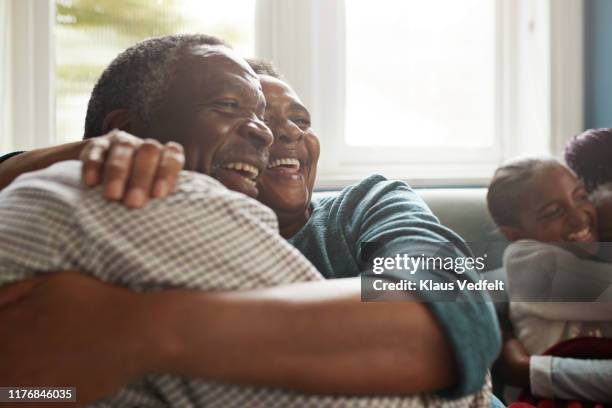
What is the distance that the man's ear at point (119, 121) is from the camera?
104cm

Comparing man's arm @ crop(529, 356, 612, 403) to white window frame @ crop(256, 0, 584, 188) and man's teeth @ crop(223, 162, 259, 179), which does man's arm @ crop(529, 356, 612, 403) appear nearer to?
man's teeth @ crop(223, 162, 259, 179)

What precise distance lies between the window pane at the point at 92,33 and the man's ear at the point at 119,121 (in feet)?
3.61

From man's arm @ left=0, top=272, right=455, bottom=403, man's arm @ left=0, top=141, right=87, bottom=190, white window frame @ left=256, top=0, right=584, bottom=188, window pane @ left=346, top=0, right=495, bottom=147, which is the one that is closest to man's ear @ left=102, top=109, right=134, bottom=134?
man's arm @ left=0, top=141, right=87, bottom=190

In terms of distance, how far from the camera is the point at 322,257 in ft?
3.26

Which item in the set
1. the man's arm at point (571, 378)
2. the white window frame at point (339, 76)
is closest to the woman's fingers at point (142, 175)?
the man's arm at point (571, 378)

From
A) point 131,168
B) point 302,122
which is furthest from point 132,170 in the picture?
point 302,122

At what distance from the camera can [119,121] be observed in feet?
3.43

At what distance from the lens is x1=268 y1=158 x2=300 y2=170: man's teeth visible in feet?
4.03

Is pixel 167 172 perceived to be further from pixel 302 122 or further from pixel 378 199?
pixel 302 122

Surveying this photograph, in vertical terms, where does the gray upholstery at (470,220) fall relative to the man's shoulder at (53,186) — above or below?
below

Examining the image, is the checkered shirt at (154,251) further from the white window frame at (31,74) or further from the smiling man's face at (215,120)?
the white window frame at (31,74)

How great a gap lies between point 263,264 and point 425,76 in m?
2.04

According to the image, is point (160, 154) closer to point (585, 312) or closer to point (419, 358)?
point (419, 358)

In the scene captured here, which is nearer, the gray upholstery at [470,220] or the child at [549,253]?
the child at [549,253]
